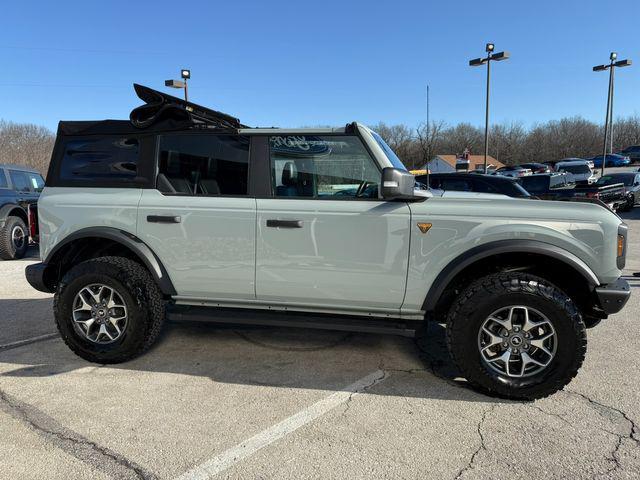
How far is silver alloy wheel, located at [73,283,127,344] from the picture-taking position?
12.6 ft

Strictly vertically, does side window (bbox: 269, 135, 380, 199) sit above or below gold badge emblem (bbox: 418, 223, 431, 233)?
above

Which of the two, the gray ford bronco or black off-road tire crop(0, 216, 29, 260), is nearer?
the gray ford bronco

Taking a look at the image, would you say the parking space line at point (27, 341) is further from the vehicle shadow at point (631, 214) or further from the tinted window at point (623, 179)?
the tinted window at point (623, 179)

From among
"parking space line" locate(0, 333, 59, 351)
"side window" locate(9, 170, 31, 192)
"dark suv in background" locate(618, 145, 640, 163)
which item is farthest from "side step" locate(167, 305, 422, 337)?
"dark suv in background" locate(618, 145, 640, 163)

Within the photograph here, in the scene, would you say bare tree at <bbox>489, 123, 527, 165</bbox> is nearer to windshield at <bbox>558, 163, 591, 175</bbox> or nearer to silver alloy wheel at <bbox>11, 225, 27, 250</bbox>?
windshield at <bbox>558, 163, 591, 175</bbox>

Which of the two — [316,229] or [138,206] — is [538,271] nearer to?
[316,229]

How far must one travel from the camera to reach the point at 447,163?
58.9 m

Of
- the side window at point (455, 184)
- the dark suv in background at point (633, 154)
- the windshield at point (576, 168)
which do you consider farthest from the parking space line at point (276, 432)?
the dark suv in background at point (633, 154)

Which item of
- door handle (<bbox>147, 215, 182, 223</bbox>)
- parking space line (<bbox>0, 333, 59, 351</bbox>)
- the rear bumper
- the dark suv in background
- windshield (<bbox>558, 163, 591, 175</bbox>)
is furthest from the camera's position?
the dark suv in background

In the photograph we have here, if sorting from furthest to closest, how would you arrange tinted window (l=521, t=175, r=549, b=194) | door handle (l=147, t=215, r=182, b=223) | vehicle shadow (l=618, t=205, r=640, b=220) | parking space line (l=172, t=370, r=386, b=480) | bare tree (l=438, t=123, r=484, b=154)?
bare tree (l=438, t=123, r=484, b=154) → vehicle shadow (l=618, t=205, r=640, b=220) → tinted window (l=521, t=175, r=549, b=194) → door handle (l=147, t=215, r=182, b=223) → parking space line (l=172, t=370, r=386, b=480)

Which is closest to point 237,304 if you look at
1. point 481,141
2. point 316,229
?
point 316,229

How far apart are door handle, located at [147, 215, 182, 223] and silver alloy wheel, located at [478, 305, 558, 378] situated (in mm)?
2493

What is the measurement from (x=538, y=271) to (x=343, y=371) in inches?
68.1

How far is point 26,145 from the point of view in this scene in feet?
147
